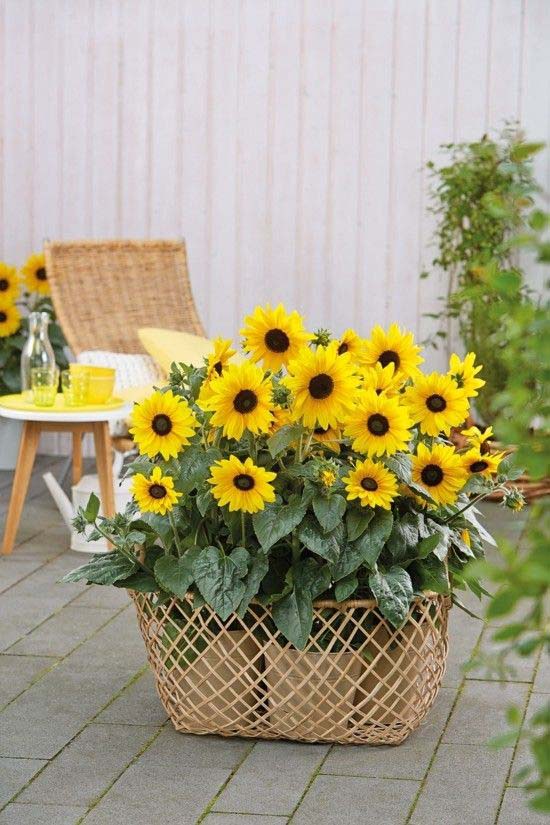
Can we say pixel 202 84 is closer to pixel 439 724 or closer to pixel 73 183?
pixel 73 183

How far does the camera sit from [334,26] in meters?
5.13

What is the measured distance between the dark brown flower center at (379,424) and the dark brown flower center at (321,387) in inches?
3.5

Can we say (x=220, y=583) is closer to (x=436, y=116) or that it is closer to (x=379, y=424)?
(x=379, y=424)

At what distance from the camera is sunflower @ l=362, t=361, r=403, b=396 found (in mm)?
2270

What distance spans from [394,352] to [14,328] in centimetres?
287

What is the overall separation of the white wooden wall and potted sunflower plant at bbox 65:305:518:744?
288 centimetres

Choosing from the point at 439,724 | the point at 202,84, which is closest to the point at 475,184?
the point at 202,84

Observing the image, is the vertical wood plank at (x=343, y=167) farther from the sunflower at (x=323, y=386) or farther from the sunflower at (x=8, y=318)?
the sunflower at (x=323, y=386)

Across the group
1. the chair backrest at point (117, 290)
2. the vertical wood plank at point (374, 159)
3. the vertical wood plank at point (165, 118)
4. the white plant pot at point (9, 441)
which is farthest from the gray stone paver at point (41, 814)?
the vertical wood plank at point (165, 118)

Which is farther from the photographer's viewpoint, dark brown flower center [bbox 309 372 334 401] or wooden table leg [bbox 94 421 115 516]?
wooden table leg [bbox 94 421 115 516]

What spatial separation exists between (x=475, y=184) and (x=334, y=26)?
0.94 m

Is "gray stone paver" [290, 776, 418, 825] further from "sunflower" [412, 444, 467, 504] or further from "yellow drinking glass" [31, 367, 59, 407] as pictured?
"yellow drinking glass" [31, 367, 59, 407]

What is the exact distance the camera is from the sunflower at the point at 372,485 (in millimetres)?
2172

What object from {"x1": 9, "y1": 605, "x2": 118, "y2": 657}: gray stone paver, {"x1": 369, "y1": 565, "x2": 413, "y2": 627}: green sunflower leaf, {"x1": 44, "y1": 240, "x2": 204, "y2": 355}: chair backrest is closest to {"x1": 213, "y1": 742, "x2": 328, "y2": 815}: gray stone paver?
{"x1": 369, "y1": 565, "x2": 413, "y2": 627}: green sunflower leaf
